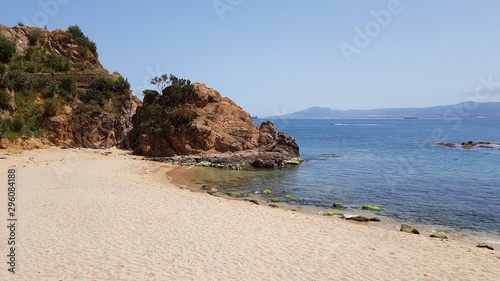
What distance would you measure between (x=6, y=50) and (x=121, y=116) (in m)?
13.9

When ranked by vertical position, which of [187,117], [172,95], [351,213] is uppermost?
[172,95]

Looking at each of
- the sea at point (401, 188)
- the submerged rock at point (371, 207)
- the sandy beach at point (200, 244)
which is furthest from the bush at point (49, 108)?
the submerged rock at point (371, 207)

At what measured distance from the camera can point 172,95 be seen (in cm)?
4041

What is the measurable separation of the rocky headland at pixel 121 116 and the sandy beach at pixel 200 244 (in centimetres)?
1827

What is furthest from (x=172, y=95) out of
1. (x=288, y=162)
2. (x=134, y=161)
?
(x=288, y=162)

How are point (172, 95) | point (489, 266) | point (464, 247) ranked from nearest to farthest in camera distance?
1. point (489, 266)
2. point (464, 247)
3. point (172, 95)

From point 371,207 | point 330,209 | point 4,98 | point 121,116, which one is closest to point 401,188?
point 371,207

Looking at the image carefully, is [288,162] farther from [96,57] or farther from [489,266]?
[96,57]

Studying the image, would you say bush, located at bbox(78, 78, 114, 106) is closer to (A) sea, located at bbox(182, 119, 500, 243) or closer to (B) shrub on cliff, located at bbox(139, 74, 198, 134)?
(B) shrub on cliff, located at bbox(139, 74, 198, 134)

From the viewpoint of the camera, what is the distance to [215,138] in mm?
39156

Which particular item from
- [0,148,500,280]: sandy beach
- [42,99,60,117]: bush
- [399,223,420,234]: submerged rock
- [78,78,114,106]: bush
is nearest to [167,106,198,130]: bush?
[78,78,114,106]: bush

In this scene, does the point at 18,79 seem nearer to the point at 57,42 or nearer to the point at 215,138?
the point at 57,42

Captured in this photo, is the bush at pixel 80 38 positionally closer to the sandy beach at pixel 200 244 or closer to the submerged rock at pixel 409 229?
the sandy beach at pixel 200 244

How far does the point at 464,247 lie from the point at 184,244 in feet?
33.7
